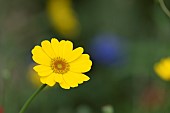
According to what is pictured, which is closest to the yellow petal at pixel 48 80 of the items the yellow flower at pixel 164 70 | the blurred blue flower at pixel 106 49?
the yellow flower at pixel 164 70

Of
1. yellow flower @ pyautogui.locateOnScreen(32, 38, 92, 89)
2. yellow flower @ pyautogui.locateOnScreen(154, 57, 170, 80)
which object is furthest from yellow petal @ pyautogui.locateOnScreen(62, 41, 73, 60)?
yellow flower @ pyautogui.locateOnScreen(154, 57, 170, 80)

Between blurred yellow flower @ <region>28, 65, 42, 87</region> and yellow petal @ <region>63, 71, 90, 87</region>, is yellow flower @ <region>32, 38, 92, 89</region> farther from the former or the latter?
blurred yellow flower @ <region>28, 65, 42, 87</region>

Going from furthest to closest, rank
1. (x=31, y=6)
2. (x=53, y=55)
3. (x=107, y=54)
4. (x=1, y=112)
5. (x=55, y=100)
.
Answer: (x=31, y=6), (x=107, y=54), (x=55, y=100), (x=1, y=112), (x=53, y=55)

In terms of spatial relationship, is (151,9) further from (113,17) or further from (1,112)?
(1,112)

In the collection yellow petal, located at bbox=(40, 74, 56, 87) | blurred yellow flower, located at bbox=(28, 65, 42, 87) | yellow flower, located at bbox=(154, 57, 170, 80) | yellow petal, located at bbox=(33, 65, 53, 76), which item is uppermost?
blurred yellow flower, located at bbox=(28, 65, 42, 87)

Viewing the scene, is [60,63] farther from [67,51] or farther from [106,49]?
[106,49]

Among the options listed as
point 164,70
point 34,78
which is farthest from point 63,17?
point 164,70

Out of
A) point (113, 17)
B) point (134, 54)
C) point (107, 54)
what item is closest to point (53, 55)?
point (134, 54)
